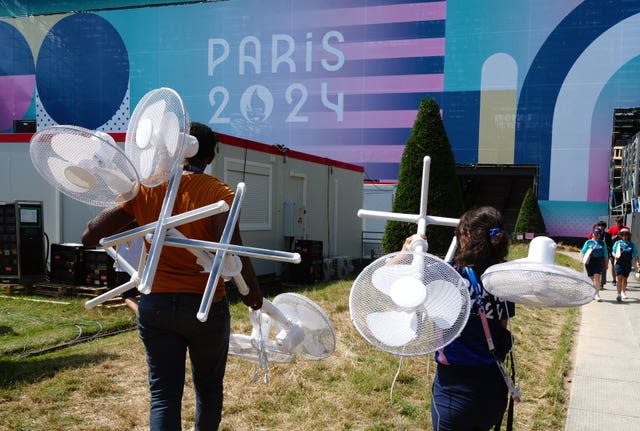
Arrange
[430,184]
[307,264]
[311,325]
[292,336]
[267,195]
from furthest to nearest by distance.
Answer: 1. [307,264]
2. [267,195]
3. [430,184]
4. [311,325]
5. [292,336]

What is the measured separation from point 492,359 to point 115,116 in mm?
27884

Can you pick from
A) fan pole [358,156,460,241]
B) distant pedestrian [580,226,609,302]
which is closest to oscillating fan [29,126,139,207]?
fan pole [358,156,460,241]

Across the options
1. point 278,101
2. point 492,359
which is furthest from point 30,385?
point 278,101

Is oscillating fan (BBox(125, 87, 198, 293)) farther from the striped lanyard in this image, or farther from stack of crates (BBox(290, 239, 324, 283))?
stack of crates (BBox(290, 239, 324, 283))

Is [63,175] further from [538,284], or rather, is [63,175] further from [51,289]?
[51,289]

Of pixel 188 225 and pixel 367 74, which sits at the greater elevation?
pixel 367 74

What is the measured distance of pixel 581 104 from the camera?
74.9ft

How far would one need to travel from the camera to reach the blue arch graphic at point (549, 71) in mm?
22500

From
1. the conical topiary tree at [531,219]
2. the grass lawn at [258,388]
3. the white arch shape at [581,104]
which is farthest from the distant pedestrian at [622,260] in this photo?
the white arch shape at [581,104]

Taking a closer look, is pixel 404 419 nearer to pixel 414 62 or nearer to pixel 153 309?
pixel 153 309

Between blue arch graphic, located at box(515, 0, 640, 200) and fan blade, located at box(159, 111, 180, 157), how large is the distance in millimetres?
23102

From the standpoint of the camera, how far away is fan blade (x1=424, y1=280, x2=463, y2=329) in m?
2.10

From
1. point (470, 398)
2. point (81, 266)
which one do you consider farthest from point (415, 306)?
point (81, 266)

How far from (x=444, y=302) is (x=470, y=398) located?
518 millimetres
